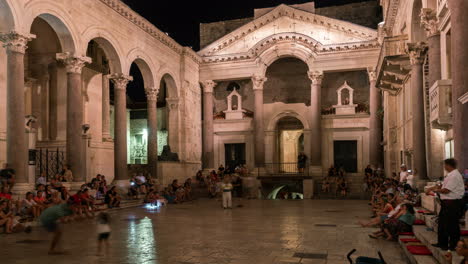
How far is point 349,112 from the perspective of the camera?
29.5m

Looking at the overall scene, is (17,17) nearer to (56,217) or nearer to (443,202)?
(56,217)

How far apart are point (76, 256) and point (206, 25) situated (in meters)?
28.4

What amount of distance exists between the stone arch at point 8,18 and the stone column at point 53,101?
23.0 feet

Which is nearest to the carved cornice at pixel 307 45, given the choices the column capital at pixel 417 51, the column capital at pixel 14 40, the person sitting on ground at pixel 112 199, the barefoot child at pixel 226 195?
the barefoot child at pixel 226 195

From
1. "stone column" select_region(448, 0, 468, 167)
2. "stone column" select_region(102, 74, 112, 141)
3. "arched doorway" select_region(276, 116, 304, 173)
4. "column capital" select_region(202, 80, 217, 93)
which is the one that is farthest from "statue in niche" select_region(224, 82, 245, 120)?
"stone column" select_region(448, 0, 468, 167)

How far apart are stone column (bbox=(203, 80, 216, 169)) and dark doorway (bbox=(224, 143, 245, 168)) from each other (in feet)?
7.65

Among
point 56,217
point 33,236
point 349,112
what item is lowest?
point 33,236

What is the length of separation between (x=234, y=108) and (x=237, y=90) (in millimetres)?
1528

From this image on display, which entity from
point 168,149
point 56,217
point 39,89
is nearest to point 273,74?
point 168,149

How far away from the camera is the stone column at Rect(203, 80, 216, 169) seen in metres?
29.6

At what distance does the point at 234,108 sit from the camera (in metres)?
32.2

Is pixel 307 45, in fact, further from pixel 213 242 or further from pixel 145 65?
pixel 213 242

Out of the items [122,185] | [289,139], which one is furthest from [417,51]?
[289,139]

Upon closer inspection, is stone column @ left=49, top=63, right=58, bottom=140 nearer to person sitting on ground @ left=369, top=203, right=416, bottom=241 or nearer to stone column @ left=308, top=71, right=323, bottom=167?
stone column @ left=308, top=71, right=323, bottom=167
